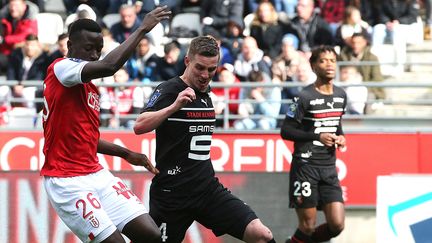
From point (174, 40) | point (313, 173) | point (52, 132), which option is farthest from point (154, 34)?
point (52, 132)

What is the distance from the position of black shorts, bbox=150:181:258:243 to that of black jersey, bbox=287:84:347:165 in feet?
9.80

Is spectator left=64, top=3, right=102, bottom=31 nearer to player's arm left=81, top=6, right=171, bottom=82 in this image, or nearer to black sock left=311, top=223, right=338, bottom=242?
black sock left=311, top=223, right=338, bottom=242

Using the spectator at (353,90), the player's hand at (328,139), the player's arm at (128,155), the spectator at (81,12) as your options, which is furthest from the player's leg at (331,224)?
the spectator at (81,12)

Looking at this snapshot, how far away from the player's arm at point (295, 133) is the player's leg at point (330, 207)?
0.39m

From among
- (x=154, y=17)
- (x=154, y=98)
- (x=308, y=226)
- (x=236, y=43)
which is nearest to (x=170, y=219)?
(x=154, y=98)

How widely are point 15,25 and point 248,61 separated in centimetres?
392

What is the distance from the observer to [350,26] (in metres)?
17.8

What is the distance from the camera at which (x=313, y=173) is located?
38.9ft

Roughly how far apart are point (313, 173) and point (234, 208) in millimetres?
3103

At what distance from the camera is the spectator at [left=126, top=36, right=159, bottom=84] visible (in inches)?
672

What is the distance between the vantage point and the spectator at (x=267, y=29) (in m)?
17.7

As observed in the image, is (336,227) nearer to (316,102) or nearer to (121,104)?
(316,102)

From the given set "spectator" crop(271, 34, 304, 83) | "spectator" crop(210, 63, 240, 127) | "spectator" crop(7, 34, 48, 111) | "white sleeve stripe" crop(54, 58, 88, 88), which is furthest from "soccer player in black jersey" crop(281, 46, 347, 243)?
"spectator" crop(7, 34, 48, 111)

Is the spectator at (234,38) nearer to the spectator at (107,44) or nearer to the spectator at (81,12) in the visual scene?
the spectator at (107,44)
